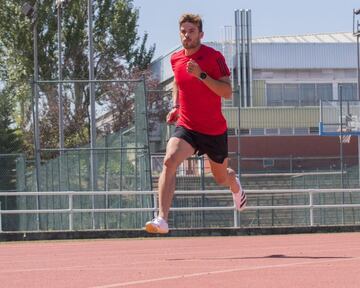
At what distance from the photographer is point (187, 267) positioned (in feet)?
28.3

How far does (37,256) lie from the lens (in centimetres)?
1077

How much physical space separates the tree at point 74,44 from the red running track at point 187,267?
34161 mm

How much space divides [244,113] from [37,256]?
37.2 m

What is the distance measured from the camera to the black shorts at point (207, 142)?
10.0m

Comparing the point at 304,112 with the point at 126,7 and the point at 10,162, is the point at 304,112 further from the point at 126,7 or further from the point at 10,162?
the point at 10,162

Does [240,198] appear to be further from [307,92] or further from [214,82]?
[307,92]

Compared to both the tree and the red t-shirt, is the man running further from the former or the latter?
the tree

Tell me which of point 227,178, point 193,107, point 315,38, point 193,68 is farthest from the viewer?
point 315,38

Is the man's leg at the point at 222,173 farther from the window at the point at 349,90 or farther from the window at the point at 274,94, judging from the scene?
the window at the point at 349,90

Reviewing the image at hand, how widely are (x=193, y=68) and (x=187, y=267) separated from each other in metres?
1.93

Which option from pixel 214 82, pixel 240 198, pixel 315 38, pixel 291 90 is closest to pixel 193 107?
pixel 214 82

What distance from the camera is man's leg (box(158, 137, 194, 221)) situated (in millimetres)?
9805

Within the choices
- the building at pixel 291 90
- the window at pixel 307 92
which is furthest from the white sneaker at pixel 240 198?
the window at pixel 307 92

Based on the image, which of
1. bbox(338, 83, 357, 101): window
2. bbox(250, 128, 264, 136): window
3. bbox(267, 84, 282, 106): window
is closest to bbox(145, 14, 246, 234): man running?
bbox(250, 128, 264, 136): window
